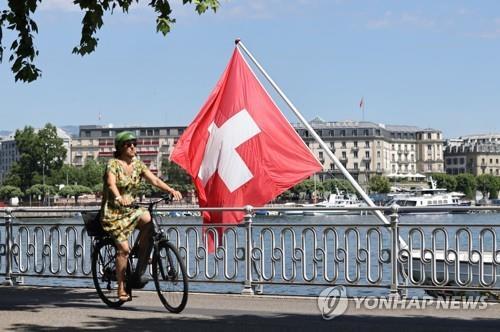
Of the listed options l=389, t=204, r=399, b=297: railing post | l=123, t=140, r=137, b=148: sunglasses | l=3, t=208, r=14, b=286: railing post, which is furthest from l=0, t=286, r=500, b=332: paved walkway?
l=3, t=208, r=14, b=286: railing post

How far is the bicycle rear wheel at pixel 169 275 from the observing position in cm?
1012

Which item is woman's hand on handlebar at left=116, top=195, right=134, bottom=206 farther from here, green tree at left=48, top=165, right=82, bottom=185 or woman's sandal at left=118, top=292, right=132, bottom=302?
green tree at left=48, top=165, right=82, bottom=185

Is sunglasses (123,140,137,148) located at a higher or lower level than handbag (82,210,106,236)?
higher

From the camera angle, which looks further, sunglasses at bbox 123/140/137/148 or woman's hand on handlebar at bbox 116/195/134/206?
sunglasses at bbox 123/140/137/148

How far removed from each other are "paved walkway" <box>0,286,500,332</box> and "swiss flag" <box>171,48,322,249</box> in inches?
178

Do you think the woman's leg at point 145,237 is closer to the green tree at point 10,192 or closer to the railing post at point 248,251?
the railing post at point 248,251

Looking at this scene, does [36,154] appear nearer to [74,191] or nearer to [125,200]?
[74,191]

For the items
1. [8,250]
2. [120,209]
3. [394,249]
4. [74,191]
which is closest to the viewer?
[120,209]

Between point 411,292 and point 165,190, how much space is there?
6.78 meters

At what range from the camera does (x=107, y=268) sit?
10953mm

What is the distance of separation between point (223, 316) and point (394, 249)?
2828mm

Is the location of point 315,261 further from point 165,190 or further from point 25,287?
point 25,287

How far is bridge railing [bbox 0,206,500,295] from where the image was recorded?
1211 cm

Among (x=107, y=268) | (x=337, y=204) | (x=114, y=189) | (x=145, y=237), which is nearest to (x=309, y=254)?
(x=107, y=268)
